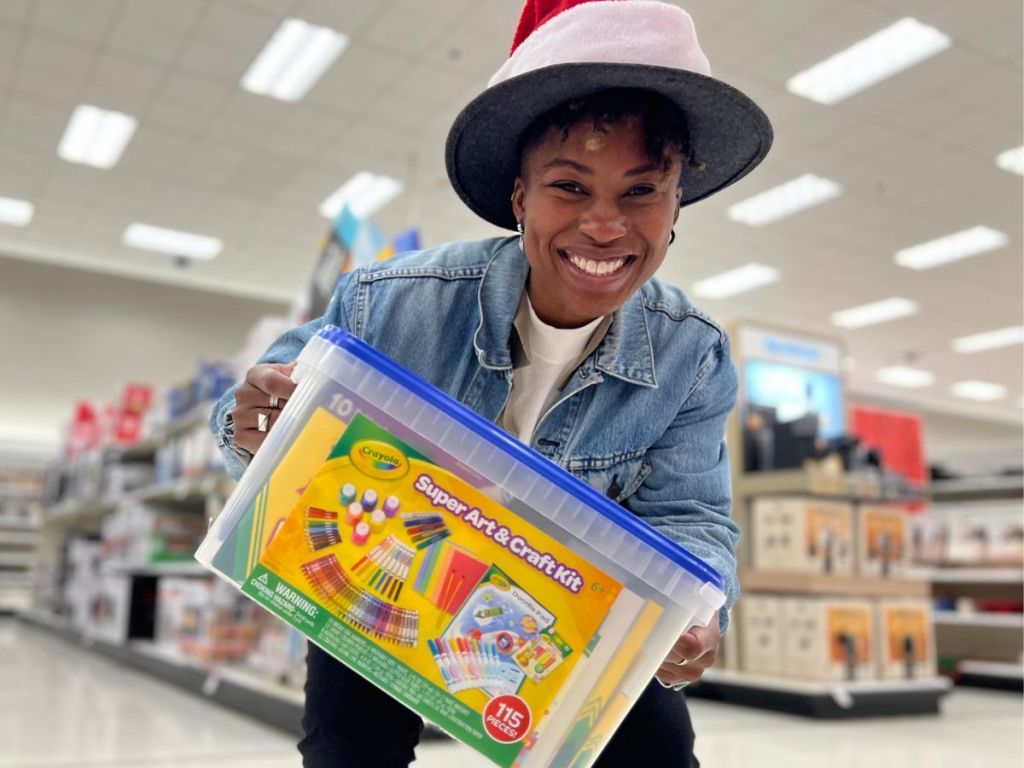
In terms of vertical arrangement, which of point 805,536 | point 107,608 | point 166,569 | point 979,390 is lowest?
point 107,608

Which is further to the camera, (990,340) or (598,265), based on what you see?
(990,340)

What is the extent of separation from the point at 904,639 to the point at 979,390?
1431cm

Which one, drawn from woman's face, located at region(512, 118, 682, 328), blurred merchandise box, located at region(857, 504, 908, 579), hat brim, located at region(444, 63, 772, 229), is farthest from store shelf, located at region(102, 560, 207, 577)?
woman's face, located at region(512, 118, 682, 328)

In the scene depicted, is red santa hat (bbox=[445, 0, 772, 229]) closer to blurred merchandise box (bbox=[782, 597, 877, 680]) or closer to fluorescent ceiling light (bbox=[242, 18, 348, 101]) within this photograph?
blurred merchandise box (bbox=[782, 597, 877, 680])

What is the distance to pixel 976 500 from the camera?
21.9 feet

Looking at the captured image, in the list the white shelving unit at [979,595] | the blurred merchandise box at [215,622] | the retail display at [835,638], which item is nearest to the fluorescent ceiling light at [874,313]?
the white shelving unit at [979,595]

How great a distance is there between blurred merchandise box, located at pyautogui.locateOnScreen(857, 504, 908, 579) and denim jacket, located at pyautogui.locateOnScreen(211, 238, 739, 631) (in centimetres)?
347

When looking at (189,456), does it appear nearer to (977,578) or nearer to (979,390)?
(977,578)

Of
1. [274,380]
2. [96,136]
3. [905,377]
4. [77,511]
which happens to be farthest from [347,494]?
[905,377]

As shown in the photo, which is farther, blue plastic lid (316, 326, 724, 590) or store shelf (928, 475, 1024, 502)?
store shelf (928, 475, 1024, 502)

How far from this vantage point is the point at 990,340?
13.2 m

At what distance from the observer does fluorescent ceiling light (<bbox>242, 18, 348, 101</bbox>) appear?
19.5ft

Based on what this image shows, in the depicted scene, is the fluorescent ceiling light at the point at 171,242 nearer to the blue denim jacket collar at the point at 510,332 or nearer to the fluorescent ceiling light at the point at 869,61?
the fluorescent ceiling light at the point at 869,61

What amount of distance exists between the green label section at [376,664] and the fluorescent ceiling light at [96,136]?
23.4ft
